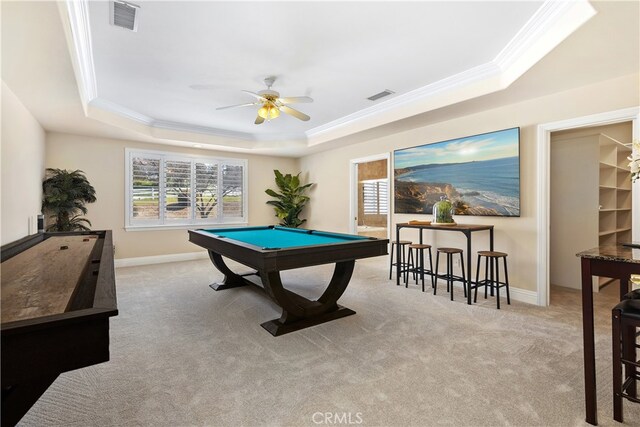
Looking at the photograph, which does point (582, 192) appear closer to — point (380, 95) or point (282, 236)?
point (380, 95)

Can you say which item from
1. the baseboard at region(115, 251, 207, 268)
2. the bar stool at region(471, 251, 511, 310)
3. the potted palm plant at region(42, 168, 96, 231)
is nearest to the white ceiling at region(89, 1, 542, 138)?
the potted palm plant at region(42, 168, 96, 231)

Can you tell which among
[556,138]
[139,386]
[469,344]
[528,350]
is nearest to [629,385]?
[528,350]

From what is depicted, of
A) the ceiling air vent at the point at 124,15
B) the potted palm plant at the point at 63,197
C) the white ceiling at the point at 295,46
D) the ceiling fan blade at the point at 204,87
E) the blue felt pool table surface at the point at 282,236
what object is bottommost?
the blue felt pool table surface at the point at 282,236

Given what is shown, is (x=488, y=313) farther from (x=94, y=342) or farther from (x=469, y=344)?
(x=94, y=342)

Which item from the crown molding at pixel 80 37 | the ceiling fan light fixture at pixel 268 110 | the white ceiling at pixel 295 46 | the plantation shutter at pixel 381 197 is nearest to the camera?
the crown molding at pixel 80 37

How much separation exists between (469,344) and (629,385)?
3.24 ft

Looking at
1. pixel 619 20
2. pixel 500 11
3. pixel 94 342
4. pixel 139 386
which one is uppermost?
pixel 500 11

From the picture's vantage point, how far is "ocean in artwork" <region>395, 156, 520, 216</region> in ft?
12.8

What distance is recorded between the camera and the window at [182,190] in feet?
20.1

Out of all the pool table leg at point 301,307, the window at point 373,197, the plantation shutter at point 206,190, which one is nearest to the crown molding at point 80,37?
the pool table leg at point 301,307

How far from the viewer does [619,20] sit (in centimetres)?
218

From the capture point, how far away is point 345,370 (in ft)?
7.27

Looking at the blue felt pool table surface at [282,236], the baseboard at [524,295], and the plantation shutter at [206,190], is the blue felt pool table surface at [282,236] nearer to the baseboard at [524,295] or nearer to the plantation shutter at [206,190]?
the baseboard at [524,295]

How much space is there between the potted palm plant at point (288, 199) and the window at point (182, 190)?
31.2 inches
